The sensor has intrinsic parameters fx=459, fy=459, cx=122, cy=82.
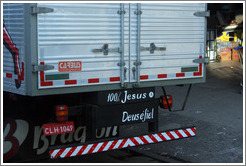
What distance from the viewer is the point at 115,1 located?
252 inches

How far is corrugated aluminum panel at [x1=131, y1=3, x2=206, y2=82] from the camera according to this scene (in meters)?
6.73

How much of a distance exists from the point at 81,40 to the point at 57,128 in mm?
1294

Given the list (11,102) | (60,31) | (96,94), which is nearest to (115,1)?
(60,31)

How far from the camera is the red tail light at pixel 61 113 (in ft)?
21.0

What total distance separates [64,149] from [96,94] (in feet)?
3.02

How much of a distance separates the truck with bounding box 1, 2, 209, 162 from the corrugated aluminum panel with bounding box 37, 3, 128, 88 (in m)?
0.01

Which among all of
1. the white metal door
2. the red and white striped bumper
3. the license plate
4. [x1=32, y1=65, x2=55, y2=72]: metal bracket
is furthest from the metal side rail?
[x1=32, y1=65, x2=55, y2=72]: metal bracket

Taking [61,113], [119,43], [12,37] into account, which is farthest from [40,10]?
[61,113]

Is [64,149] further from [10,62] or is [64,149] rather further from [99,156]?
[99,156]

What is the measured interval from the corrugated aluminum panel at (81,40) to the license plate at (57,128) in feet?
2.11

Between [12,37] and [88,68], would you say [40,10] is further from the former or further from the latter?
[88,68]

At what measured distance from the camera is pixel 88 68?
634 cm

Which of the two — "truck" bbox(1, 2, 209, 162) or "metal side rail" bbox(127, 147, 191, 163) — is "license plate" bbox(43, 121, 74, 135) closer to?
"truck" bbox(1, 2, 209, 162)

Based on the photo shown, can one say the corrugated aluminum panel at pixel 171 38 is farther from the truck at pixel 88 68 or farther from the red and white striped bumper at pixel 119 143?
the red and white striped bumper at pixel 119 143
